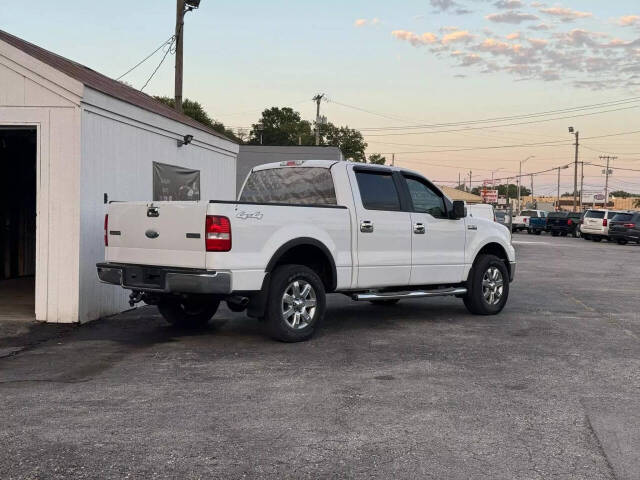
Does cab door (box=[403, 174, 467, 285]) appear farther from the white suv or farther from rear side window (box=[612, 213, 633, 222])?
the white suv

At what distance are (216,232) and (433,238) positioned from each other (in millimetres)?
3681

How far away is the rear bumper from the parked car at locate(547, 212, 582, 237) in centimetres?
4502

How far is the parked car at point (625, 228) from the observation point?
37500mm

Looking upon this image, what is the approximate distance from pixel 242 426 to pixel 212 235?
2689 mm

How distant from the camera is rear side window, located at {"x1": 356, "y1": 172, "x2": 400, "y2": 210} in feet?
30.0

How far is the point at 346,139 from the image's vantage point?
100625mm

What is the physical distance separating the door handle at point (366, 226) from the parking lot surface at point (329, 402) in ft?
4.32

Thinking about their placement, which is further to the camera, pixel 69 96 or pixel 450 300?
pixel 450 300

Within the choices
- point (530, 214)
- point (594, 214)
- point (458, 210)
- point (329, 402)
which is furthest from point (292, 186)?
point (530, 214)

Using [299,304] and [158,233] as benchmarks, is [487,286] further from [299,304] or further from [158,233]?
[158,233]

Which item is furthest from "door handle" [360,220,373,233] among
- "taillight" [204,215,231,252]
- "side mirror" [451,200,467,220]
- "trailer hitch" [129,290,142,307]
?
"trailer hitch" [129,290,142,307]

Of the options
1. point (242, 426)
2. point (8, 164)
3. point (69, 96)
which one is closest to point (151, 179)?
point (69, 96)

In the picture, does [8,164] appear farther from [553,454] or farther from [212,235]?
[553,454]

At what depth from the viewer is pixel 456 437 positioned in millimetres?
4910
